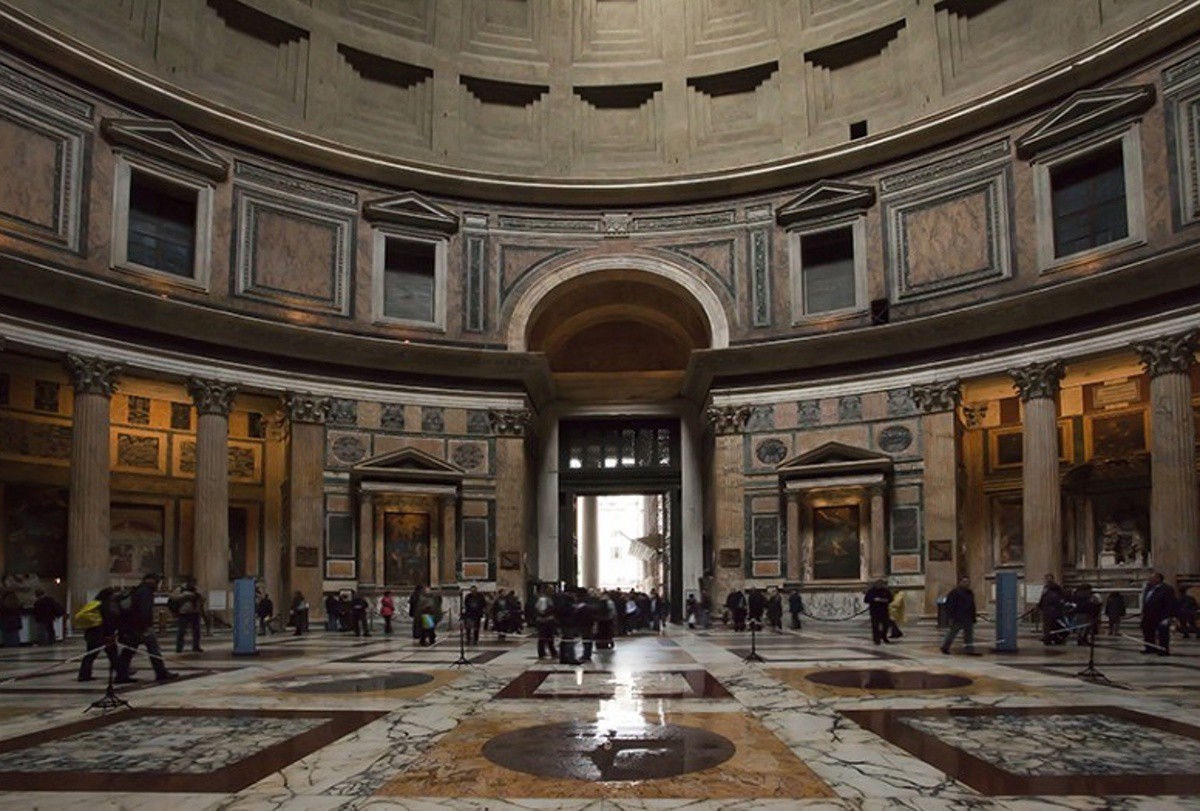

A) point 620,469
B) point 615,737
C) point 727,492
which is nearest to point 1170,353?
point 727,492

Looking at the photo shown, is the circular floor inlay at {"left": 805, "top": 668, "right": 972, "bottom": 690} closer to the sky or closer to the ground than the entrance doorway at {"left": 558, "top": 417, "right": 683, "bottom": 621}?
closer to the ground

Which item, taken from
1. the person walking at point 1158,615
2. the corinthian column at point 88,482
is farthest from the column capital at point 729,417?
the corinthian column at point 88,482

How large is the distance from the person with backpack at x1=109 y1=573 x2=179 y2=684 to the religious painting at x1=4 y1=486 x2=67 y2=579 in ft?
45.5

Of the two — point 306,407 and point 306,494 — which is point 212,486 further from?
point 306,407

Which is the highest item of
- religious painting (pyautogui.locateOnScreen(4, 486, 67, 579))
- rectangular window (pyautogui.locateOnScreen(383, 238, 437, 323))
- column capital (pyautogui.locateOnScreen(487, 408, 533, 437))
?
rectangular window (pyautogui.locateOnScreen(383, 238, 437, 323))

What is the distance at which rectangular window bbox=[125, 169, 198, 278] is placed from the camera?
79.8ft

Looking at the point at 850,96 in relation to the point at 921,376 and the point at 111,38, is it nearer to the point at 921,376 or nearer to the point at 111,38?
the point at 921,376

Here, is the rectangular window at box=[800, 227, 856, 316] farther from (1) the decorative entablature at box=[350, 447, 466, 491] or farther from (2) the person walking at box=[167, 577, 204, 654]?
(2) the person walking at box=[167, 577, 204, 654]

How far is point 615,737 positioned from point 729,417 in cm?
2129

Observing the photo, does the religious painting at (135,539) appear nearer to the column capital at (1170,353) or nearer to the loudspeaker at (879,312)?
the loudspeaker at (879,312)

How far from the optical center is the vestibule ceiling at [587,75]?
2508 cm

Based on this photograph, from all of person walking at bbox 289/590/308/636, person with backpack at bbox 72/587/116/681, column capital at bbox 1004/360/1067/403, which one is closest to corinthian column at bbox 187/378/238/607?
person walking at bbox 289/590/308/636

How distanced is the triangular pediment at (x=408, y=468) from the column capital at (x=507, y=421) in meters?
1.72

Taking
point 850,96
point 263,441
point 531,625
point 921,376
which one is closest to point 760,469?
point 921,376
